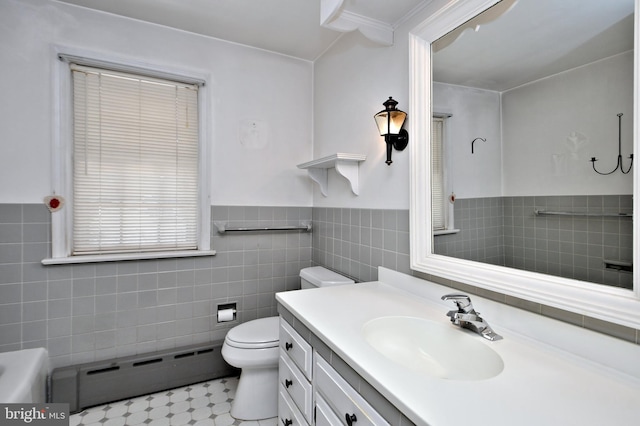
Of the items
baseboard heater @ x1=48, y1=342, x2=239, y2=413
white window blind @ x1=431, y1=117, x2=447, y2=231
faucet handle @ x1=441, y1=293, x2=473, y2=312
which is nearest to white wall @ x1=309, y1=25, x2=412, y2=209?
white window blind @ x1=431, y1=117, x2=447, y2=231

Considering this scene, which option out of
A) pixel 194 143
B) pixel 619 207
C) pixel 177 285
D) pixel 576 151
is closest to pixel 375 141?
pixel 576 151

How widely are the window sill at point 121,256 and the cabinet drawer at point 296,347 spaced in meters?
1.01

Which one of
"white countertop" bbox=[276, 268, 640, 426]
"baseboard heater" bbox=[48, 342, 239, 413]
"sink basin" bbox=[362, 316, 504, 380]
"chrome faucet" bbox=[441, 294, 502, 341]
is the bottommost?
"baseboard heater" bbox=[48, 342, 239, 413]

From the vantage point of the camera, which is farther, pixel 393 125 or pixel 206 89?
pixel 206 89

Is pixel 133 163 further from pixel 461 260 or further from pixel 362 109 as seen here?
pixel 461 260

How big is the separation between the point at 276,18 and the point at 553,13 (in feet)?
5.07

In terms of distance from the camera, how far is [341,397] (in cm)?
96

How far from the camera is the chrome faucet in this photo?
3.43 ft

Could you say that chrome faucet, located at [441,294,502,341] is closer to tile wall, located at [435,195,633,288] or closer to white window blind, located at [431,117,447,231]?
tile wall, located at [435,195,633,288]

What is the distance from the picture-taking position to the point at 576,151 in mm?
928

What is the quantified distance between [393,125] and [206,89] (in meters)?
1.43

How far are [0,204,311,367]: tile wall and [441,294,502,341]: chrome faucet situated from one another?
5.18 feet

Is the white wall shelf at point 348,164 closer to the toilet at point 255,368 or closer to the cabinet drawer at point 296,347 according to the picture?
the toilet at point 255,368

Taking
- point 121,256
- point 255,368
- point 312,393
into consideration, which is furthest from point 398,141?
point 121,256
